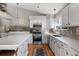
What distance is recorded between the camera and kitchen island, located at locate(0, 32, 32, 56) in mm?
1256

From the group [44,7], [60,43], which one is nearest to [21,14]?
[44,7]

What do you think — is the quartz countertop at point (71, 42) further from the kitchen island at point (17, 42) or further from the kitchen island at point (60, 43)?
the kitchen island at point (17, 42)

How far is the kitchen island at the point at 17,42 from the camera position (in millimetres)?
1256

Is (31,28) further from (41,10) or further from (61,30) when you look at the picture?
(61,30)

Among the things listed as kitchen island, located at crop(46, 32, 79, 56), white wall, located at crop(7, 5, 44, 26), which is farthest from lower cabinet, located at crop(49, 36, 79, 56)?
white wall, located at crop(7, 5, 44, 26)

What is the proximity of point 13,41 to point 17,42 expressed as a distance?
0.07m

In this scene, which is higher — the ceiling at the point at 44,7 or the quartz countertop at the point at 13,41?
the ceiling at the point at 44,7

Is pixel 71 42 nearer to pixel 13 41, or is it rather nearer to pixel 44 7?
pixel 44 7

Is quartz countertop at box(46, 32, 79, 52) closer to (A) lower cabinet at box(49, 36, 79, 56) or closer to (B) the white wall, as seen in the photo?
(A) lower cabinet at box(49, 36, 79, 56)

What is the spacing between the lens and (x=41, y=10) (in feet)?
4.44

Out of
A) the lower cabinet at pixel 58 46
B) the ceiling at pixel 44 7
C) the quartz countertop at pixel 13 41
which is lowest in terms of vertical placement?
the lower cabinet at pixel 58 46

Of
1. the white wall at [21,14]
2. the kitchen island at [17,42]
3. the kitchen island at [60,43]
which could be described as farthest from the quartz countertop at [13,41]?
the kitchen island at [60,43]

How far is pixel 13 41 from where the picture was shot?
1402 millimetres

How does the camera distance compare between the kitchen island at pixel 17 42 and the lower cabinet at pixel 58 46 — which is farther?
the lower cabinet at pixel 58 46
